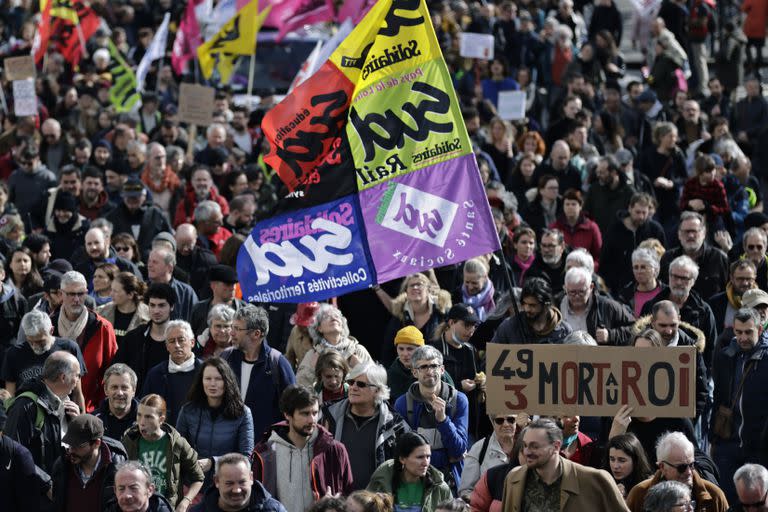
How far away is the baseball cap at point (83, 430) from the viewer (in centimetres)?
1003

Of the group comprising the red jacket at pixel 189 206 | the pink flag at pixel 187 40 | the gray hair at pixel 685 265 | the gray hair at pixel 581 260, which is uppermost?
the gray hair at pixel 685 265

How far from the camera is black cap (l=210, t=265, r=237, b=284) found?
13.2 metres

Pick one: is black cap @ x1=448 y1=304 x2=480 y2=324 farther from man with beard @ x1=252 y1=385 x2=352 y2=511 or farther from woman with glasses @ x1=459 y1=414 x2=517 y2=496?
man with beard @ x1=252 y1=385 x2=352 y2=511

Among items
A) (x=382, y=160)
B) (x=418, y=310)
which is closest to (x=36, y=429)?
(x=382, y=160)

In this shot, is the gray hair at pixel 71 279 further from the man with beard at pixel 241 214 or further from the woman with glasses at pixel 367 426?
the man with beard at pixel 241 214

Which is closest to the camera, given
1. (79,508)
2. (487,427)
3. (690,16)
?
(79,508)

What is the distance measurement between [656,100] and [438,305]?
955cm

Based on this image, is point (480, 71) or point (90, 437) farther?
point (480, 71)

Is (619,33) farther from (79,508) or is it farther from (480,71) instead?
(79,508)

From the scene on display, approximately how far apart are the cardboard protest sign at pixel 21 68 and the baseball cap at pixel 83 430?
12.2 meters

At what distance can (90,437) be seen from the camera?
33.0 ft

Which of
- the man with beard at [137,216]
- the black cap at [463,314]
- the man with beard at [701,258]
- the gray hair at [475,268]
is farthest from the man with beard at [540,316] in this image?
the man with beard at [137,216]

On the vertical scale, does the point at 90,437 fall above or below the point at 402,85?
below

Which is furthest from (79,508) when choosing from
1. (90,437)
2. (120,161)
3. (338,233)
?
(120,161)
